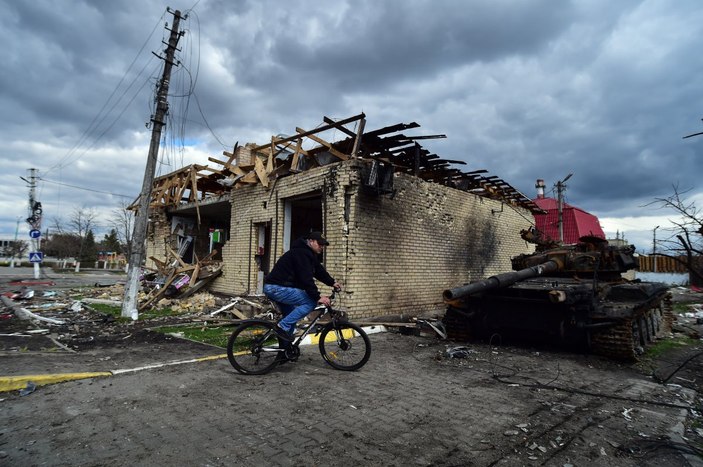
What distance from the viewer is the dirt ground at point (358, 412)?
274 cm

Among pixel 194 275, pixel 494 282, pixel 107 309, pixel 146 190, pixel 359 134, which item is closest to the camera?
pixel 494 282

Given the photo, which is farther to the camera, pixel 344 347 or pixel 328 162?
pixel 328 162

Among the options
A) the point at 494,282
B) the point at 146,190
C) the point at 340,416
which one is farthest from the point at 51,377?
the point at 146,190

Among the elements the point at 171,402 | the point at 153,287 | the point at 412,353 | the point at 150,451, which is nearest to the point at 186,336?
the point at 171,402

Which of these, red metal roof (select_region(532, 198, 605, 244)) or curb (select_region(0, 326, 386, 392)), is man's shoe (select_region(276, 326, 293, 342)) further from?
red metal roof (select_region(532, 198, 605, 244))

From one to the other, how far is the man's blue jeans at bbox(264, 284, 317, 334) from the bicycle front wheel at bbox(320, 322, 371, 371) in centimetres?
46

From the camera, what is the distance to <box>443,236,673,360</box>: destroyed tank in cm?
560

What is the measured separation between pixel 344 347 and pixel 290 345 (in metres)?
0.72

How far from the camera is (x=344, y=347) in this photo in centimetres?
504

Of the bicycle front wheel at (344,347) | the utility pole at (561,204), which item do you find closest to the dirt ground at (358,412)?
the bicycle front wheel at (344,347)

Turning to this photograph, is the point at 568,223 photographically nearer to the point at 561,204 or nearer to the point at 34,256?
the point at 561,204

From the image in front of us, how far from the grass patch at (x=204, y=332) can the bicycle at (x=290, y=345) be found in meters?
1.64

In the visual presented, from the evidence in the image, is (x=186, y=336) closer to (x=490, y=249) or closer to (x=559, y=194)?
(x=490, y=249)

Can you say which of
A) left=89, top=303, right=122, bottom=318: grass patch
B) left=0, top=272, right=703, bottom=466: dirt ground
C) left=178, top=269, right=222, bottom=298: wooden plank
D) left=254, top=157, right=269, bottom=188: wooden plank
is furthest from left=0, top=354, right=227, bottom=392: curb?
left=178, top=269, right=222, bottom=298: wooden plank
